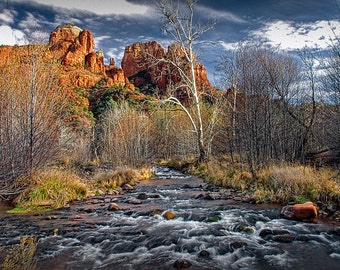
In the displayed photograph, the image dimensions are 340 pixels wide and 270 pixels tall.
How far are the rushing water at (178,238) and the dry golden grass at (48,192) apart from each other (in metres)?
0.77

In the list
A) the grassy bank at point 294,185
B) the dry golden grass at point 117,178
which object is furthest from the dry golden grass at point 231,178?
the dry golden grass at point 117,178

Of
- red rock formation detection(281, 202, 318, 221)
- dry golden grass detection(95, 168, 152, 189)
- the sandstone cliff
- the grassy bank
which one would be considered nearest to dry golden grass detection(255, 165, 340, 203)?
the grassy bank

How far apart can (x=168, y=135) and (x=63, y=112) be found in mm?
29611

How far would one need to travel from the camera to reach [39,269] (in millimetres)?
4117

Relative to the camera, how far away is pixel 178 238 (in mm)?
5555

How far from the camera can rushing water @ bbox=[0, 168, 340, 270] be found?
4445 millimetres

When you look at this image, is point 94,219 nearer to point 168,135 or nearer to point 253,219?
point 253,219

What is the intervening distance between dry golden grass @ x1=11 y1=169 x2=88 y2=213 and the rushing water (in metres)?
0.77

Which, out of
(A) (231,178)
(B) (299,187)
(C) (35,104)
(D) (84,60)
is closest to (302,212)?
(B) (299,187)

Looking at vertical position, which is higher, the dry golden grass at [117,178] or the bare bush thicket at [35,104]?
the bare bush thicket at [35,104]

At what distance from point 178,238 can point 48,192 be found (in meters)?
5.43

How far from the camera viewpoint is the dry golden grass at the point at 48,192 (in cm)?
830

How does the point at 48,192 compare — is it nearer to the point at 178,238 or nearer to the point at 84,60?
the point at 178,238

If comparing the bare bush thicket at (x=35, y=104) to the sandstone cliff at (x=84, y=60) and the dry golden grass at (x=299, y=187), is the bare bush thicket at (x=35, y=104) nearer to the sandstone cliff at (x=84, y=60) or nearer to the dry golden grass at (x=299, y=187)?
the dry golden grass at (x=299, y=187)
